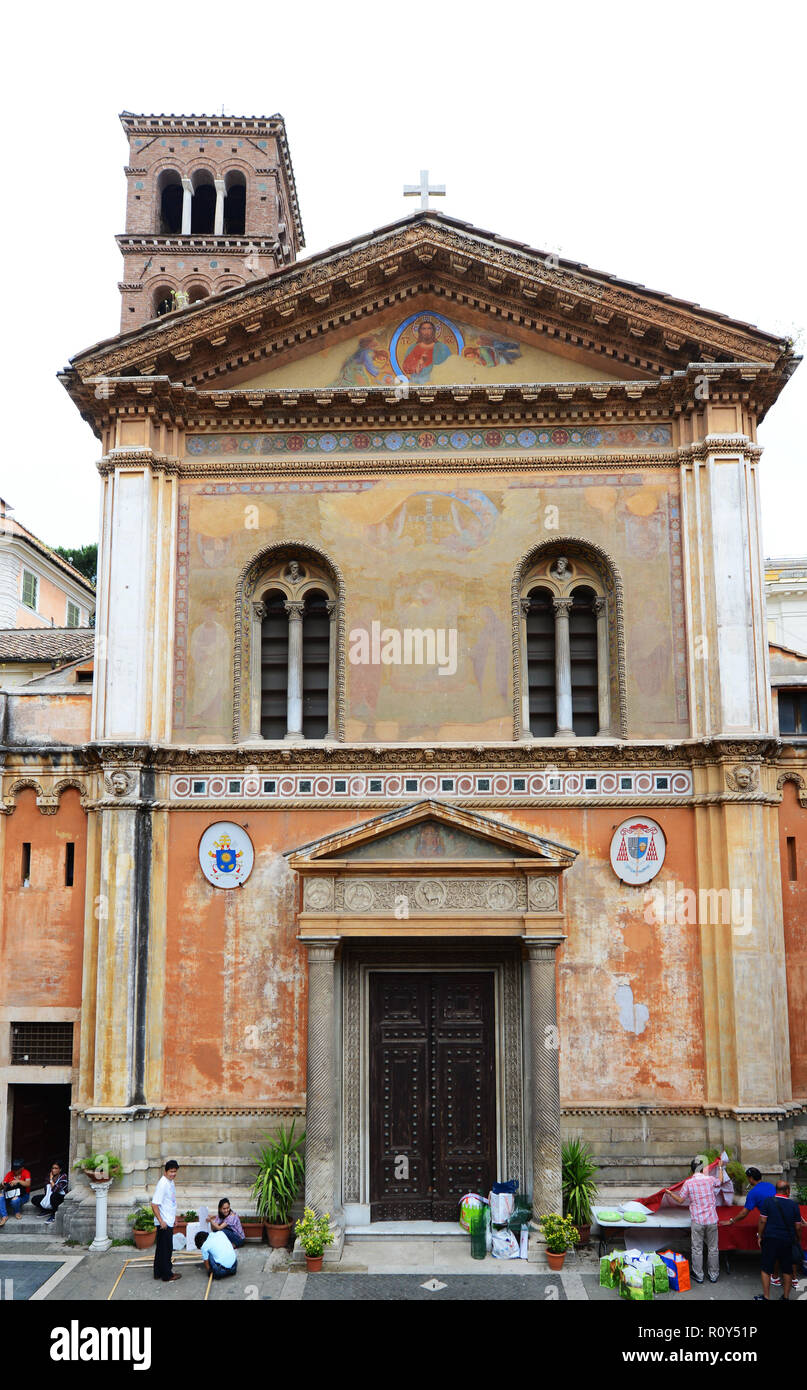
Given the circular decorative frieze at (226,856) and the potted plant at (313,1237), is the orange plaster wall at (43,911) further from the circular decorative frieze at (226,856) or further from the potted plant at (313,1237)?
the potted plant at (313,1237)

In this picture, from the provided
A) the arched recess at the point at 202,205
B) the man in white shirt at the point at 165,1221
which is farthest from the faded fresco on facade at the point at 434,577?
the arched recess at the point at 202,205

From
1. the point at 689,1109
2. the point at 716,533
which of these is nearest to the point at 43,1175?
the point at 689,1109

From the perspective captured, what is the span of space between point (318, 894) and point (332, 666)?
4.01 m

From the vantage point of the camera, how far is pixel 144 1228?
1681 centimetres

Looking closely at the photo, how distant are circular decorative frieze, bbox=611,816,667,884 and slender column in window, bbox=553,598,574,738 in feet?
5.81

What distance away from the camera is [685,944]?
18.1 metres

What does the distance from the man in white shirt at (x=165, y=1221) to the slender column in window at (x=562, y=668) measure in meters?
8.87

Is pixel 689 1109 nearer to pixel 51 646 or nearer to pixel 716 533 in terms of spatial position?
pixel 716 533

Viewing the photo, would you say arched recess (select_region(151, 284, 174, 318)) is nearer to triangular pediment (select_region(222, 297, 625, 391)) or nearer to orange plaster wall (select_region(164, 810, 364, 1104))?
triangular pediment (select_region(222, 297, 625, 391))

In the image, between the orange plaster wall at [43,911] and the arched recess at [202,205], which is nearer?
the orange plaster wall at [43,911]

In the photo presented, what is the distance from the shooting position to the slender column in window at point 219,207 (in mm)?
45344

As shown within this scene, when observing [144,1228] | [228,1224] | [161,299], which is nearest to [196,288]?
[161,299]

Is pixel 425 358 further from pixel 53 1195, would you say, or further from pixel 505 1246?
pixel 53 1195

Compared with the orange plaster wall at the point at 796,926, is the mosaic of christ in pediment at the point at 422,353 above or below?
above
